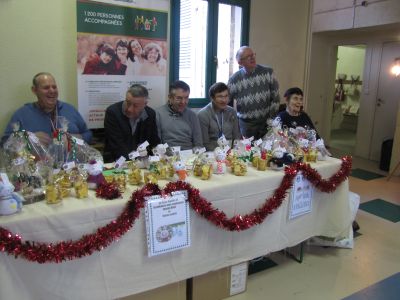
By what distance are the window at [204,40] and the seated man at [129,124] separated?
1284mm

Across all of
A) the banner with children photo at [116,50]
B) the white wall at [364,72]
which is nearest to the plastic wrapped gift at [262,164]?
the banner with children photo at [116,50]

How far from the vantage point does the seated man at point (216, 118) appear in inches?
114

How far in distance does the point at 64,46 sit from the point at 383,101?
4776 mm

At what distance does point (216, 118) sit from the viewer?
9.76 feet

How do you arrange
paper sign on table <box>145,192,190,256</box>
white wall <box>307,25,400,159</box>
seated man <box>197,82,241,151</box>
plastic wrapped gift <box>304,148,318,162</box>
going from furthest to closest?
1. white wall <box>307,25,400,159</box>
2. seated man <box>197,82,241,151</box>
3. plastic wrapped gift <box>304,148,318,162</box>
4. paper sign on table <box>145,192,190,256</box>

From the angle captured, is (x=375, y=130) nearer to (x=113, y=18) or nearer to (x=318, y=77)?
(x=318, y=77)

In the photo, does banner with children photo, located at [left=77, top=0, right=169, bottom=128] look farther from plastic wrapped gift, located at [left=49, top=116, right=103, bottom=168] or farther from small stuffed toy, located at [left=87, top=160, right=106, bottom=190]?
Answer: small stuffed toy, located at [left=87, top=160, right=106, bottom=190]

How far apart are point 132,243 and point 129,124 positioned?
125 centimetres

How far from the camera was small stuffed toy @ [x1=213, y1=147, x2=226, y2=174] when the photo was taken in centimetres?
197

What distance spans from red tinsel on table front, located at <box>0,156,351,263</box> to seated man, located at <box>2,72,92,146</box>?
45.8 inches

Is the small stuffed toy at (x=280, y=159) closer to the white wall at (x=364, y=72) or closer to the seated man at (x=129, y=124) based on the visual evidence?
the seated man at (x=129, y=124)

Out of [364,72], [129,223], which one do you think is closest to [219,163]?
[129,223]

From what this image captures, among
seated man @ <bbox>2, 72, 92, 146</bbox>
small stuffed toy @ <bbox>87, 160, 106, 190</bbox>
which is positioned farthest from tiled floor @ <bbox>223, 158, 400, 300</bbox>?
seated man @ <bbox>2, 72, 92, 146</bbox>

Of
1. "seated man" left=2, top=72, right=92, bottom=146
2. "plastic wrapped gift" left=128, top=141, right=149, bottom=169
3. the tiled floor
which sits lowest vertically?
the tiled floor
